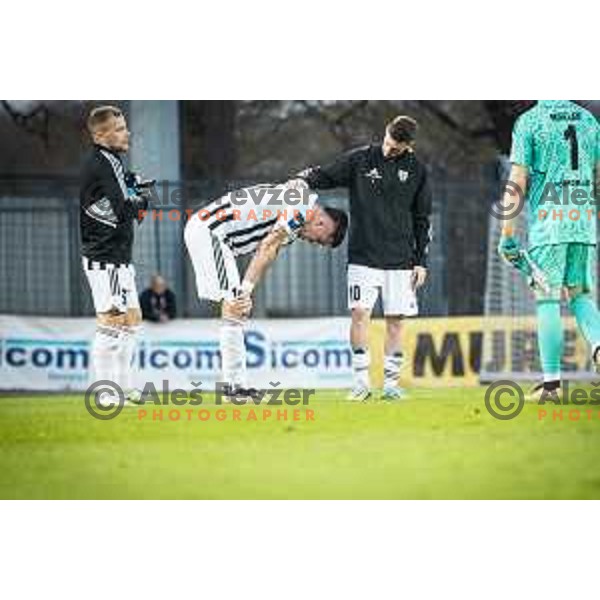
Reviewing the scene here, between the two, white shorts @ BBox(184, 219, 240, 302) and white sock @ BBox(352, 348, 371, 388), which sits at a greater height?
white shorts @ BBox(184, 219, 240, 302)

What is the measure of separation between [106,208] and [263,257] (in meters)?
0.82

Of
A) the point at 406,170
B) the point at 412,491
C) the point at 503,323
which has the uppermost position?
the point at 406,170

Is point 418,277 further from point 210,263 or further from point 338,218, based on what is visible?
point 210,263

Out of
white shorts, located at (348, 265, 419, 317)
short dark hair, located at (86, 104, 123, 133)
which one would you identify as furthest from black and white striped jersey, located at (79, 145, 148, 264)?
white shorts, located at (348, 265, 419, 317)

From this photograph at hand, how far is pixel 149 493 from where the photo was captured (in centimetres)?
1152

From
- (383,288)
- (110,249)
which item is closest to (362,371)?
(383,288)

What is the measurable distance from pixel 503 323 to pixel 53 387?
2.29 m

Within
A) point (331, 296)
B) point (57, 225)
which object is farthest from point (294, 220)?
point (57, 225)

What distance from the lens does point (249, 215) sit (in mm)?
11680

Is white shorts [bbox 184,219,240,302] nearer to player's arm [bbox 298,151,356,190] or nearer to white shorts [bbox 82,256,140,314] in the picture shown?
white shorts [bbox 82,256,140,314]

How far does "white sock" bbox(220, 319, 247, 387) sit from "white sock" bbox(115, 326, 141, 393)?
438 millimetres

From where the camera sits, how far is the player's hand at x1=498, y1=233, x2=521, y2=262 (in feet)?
38.6

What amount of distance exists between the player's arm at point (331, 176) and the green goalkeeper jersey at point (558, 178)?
0.85 meters

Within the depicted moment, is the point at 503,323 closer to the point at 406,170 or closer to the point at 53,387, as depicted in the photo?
the point at 406,170
